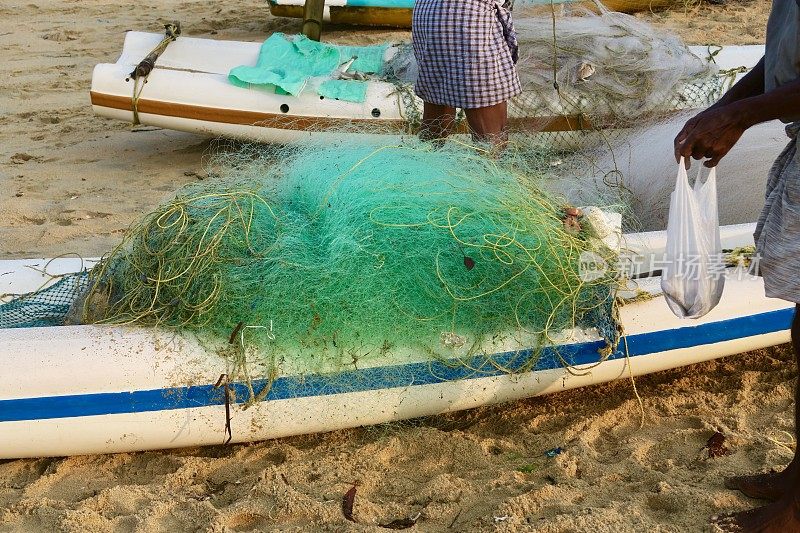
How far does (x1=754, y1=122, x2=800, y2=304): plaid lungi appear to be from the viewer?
2.33m

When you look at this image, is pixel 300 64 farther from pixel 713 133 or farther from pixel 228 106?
pixel 713 133

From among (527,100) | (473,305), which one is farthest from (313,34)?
(473,305)

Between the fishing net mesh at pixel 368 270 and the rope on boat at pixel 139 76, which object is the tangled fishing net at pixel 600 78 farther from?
the fishing net mesh at pixel 368 270

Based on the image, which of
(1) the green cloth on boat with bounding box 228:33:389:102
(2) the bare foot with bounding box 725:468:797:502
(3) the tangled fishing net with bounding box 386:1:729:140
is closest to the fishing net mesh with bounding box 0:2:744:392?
(2) the bare foot with bounding box 725:468:797:502

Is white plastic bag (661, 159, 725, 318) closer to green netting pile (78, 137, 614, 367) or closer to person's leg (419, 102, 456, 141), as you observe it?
green netting pile (78, 137, 614, 367)

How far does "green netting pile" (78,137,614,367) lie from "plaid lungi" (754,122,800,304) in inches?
33.6

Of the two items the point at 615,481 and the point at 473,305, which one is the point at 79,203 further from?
the point at 615,481

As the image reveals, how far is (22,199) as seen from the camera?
586 centimetres

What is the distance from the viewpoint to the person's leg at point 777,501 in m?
2.54

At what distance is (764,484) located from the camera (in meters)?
2.87

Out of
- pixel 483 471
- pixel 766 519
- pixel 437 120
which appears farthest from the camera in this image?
pixel 437 120

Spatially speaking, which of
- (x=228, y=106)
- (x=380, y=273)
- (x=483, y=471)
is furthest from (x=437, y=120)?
(x=483, y=471)

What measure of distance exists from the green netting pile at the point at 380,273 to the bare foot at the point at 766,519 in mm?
882

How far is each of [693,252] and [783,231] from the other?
36cm
